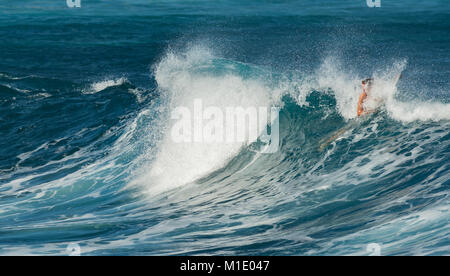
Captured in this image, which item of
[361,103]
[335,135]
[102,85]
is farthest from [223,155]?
[102,85]

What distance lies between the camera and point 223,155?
48.9ft

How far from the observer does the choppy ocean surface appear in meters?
10.5

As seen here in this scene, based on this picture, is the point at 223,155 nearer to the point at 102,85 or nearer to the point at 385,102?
the point at 385,102

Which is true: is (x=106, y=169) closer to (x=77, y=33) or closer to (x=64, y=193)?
(x=64, y=193)

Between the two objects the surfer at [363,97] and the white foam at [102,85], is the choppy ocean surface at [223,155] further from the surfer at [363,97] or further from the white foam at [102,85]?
the surfer at [363,97]

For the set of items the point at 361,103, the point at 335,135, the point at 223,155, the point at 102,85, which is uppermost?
the point at 102,85

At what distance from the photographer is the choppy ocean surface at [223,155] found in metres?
10.5

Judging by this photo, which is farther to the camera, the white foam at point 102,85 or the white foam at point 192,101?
the white foam at point 102,85

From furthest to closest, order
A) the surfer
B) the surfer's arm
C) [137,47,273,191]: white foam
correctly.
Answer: the surfer's arm
the surfer
[137,47,273,191]: white foam

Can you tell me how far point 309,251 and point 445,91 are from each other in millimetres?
12143

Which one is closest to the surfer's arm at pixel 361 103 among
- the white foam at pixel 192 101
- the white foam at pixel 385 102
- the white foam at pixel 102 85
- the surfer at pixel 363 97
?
the surfer at pixel 363 97

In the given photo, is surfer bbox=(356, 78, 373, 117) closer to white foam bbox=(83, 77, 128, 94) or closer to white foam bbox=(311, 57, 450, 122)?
white foam bbox=(311, 57, 450, 122)

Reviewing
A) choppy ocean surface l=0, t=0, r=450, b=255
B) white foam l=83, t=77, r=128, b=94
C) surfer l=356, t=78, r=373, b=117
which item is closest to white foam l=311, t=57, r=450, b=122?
choppy ocean surface l=0, t=0, r=450, b=255
